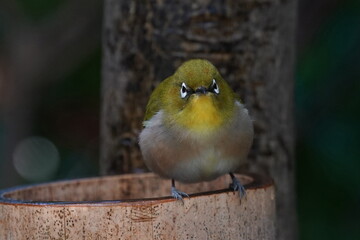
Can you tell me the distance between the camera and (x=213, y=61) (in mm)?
4230

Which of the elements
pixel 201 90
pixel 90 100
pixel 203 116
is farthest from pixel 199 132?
pixel 90 100

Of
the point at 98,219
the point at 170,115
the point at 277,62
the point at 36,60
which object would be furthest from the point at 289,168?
the point at 36,60

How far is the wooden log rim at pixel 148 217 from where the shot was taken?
2777mm

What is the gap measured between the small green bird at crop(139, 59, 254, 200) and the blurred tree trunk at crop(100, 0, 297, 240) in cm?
45

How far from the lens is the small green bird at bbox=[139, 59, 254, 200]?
3.69 metres

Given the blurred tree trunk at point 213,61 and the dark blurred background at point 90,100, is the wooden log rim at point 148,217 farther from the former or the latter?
the dark blurred background at point 90,100

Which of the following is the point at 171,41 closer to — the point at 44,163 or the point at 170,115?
the point at 170,115

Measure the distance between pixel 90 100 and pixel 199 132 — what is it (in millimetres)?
3475

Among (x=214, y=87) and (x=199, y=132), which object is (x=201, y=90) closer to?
(x=214, y=87)

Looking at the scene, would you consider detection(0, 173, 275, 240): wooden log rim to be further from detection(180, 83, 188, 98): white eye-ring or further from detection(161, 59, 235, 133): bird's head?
detection(180, 83, 188, 98): white eye-ring

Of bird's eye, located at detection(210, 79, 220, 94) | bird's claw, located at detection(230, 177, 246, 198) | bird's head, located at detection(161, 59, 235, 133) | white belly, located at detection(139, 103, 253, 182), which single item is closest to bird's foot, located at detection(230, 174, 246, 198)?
bird's claw, located at detection(230, 177, 246, 198)

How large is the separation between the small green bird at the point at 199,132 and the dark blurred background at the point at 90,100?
6.77 ft

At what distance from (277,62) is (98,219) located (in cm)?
193

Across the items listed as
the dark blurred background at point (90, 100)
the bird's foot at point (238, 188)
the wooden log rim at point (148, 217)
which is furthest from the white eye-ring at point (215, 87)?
the dark blurred background at point (90, 100)
